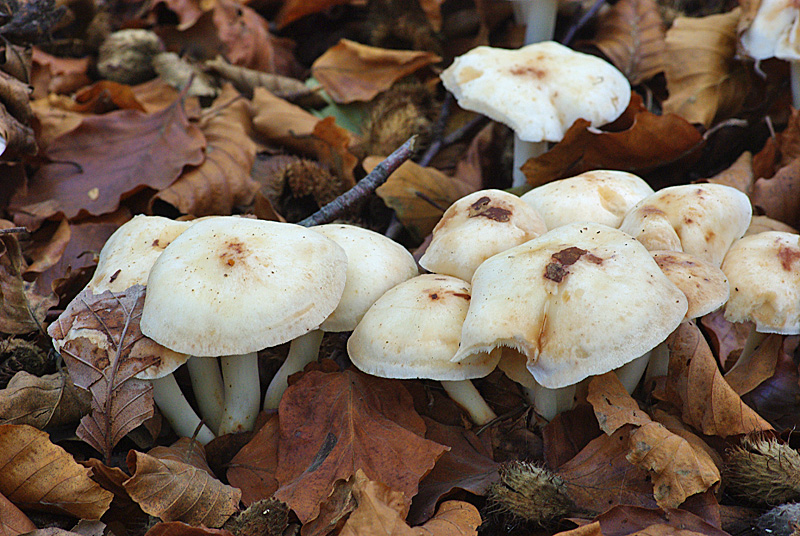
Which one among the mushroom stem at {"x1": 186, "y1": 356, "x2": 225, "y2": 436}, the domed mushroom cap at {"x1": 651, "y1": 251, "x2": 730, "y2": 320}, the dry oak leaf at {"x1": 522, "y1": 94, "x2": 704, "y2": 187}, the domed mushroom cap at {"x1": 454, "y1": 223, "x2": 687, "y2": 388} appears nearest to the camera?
the domed mushroom cap at {"x1": 454, "y1": 223, "x2": 687, "y2": 388}

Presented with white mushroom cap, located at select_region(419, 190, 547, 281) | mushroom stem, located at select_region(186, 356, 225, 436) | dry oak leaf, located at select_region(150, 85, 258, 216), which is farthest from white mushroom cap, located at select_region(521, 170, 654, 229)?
dry oak leaf, located at select_region(150, 85, 258, 216)

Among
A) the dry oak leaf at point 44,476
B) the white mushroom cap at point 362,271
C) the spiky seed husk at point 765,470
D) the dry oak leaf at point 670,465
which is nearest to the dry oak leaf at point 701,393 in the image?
the spiky seed husk at point 765,470

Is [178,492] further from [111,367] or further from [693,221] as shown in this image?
[693,221]

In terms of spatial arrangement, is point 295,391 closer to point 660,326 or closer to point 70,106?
point 660,326

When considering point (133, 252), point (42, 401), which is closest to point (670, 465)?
point (133, 252)

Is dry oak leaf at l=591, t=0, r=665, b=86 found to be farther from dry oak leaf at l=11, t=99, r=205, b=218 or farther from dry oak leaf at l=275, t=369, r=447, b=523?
dry oak leaf at l=275, t=369, r=447, b=523

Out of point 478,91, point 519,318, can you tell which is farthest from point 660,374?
point 478,91
